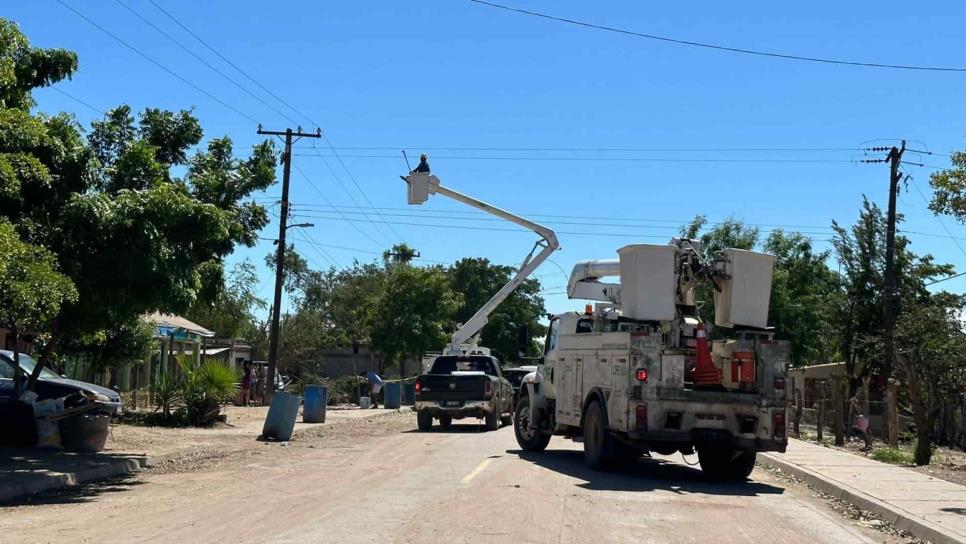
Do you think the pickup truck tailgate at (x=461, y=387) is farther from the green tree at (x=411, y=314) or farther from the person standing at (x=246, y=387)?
the green tree at (x=411, y=314)

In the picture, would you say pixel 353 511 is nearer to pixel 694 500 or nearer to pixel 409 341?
pixel 694 500

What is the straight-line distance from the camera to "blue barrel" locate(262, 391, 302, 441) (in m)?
20.8

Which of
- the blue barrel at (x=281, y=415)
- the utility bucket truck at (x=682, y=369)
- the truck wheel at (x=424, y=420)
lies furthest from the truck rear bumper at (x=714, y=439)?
the truck wheel at (x=424, y=420)

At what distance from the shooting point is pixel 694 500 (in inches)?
493

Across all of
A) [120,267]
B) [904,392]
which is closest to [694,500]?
[120,267]

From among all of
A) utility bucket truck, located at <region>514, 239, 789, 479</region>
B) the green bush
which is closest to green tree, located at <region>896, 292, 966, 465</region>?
the green bush

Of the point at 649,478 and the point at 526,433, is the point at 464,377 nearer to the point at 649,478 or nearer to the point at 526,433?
the point at 526,433

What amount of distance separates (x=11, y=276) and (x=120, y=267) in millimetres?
1870

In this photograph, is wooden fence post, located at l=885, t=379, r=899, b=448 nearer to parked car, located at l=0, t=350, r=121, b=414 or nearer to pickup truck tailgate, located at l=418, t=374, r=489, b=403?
pickup truck tailgate, located at l=418, t=374, r=489, b=403

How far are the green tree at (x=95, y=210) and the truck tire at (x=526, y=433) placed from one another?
258 inches

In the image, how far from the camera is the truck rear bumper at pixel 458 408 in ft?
83.1

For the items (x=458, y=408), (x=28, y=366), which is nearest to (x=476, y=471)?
(x=28, y=366)

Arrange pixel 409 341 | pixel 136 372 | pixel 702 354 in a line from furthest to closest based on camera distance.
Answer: pixel 409 341 < pixel 136 372 < pixel 702 354

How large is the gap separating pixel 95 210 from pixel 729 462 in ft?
32.5
